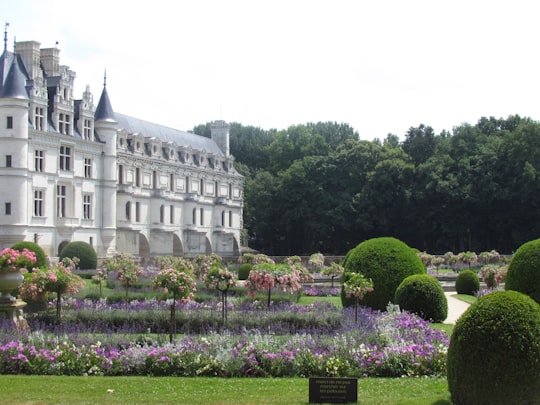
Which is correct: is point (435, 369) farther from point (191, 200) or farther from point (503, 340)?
point (191, 200)

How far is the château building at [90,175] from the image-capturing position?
4716cm

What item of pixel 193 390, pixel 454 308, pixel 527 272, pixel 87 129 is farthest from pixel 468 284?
pixel 87 129

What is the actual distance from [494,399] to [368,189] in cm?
6237

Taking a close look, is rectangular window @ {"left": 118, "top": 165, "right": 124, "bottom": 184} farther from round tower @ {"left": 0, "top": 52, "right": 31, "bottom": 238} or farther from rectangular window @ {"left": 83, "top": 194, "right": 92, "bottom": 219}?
round tower @ {"left": 0, "top": 52, "right": 31, "bottom": 238}

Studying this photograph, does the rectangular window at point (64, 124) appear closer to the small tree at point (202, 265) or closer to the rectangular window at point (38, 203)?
the rectangular window at point (38, 203)

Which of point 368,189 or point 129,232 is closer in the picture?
point 129,232

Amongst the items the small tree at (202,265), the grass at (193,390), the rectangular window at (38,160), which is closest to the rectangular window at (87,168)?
the rectangular window at (38,160)

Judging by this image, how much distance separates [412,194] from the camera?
229ft

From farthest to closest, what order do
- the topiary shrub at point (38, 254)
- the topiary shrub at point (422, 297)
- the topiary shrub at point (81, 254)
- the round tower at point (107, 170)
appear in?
the round tower at point (107, 170) → the topiary shrub at point (81, 254) → the topiary shrub at point (38, 254) → the topiary shrub at point (422, 297)

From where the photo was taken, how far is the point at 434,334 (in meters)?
15.2

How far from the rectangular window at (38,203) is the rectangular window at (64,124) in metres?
4.66

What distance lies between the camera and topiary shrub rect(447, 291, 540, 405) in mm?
9375

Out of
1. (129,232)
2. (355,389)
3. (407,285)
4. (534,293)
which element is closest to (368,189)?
(129,232)

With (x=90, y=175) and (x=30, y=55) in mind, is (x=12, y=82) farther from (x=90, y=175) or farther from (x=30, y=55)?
(x=90, y=175)
